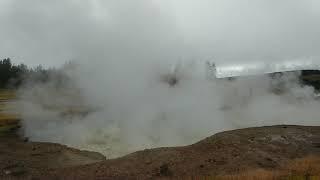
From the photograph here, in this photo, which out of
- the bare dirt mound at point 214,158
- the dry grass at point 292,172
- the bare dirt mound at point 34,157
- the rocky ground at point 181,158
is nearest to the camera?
the dry grass at point 292,172

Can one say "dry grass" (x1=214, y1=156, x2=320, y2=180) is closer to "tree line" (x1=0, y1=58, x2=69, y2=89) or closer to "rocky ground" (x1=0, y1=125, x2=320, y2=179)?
"rocky ground" (x1=0, y1=125, x2=320, y2=179)

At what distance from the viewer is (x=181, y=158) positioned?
25703 mm

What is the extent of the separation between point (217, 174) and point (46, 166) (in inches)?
371

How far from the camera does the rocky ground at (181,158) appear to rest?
23891 millimetres

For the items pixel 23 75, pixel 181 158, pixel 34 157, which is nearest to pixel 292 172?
pixel 181 158

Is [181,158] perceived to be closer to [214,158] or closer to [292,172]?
[214,158]

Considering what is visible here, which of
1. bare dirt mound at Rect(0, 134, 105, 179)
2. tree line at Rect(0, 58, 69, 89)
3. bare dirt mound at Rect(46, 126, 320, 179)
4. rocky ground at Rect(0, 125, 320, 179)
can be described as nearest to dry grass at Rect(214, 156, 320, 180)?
rocky ground at Rect(0, 125, 320, 179)

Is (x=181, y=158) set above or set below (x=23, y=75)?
below

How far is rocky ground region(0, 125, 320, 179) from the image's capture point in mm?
23891

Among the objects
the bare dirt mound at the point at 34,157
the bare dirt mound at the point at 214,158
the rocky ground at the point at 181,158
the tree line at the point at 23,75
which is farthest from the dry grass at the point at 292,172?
the tree line at the point at 23,75

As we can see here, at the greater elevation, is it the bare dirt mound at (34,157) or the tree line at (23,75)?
the tree line at (23,75)

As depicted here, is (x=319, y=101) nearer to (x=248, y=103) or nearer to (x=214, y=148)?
(x=248, y=103)

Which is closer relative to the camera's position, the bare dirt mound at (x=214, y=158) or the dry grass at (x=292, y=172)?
the dry grass at (x=292, y=172)

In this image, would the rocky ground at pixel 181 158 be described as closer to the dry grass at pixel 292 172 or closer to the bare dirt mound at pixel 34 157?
the bare dirt mound at pixel 34 157
